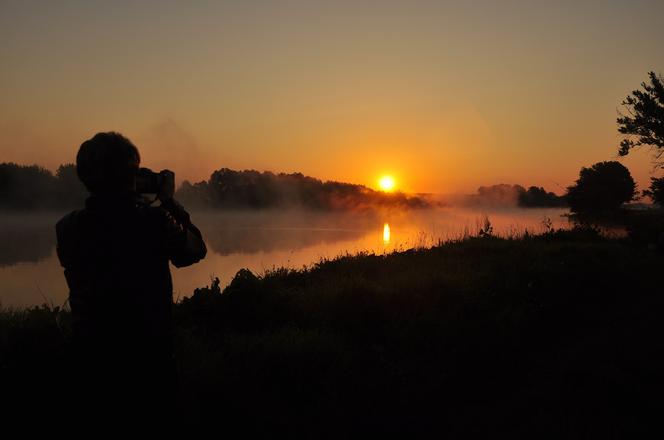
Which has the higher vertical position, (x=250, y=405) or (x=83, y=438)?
(x=83, y=438)

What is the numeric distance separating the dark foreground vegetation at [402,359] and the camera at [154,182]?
76 cm

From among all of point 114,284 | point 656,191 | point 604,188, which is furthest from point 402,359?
point 604,188

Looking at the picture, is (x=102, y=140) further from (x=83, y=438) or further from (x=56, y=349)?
(x=56, y=349)

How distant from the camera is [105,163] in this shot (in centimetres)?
276

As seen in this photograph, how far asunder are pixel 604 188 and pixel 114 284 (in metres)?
62.0

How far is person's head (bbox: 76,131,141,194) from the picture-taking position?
2.77 metres

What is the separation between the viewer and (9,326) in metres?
5.39

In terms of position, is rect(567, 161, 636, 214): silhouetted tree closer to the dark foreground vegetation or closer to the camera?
the dark foreground vegetation

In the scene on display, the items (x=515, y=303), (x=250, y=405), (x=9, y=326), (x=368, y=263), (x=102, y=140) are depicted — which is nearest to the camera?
(x=102, y=140)

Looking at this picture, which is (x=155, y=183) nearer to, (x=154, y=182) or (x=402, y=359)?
(x=154, y=182)

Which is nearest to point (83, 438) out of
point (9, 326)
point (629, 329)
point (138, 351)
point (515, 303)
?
point (138, 351)

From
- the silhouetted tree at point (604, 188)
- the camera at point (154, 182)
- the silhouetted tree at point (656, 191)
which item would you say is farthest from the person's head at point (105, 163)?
the silhouetted tree at point (604, 188)

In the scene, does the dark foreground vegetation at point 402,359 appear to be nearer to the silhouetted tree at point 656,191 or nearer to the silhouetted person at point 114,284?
the silhouetted person at point 114,284

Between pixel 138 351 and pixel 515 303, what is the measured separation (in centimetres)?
755
